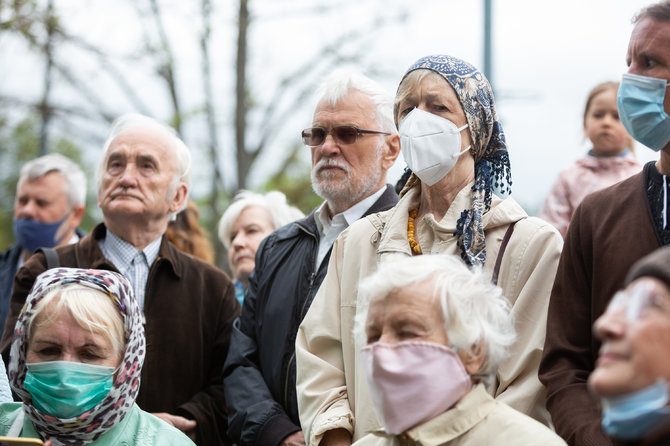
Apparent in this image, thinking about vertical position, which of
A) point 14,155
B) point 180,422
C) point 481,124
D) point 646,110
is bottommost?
point 14,155

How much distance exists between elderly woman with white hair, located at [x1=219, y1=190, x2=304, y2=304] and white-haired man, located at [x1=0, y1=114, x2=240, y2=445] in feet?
4.97

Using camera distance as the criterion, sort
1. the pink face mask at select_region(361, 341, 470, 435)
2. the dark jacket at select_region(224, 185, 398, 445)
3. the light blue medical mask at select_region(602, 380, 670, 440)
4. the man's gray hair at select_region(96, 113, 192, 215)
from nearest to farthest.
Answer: the light blue medical mask at select_region(602, 380, 670, 440), the pink face mask at select_region(361, 341, 470, 435), the dark jacket at select_region(224, 185, 398, 445), the man's gray hair at select_region(96, 113, 192, 215)

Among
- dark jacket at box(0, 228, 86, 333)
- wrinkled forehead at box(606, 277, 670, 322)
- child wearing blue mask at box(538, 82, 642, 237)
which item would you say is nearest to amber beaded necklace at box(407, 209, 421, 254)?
wrinkled forehead at box(606, 277, 670, 322)

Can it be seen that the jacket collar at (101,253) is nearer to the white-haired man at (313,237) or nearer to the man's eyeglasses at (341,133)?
the white-haired man at (313,237)

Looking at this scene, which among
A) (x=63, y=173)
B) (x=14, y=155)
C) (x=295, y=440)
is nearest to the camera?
(x=295, y=440)

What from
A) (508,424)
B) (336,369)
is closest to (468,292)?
(508,424)

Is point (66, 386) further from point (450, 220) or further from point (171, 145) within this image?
point (171, 145)

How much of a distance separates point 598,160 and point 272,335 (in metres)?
3.24

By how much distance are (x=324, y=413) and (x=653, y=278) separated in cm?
202

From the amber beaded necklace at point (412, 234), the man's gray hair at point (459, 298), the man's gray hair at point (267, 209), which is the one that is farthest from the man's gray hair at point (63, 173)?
the man's gray hair at point (459, 298)

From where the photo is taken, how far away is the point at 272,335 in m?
4.64

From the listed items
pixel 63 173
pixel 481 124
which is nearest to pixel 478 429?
pixel 481 124

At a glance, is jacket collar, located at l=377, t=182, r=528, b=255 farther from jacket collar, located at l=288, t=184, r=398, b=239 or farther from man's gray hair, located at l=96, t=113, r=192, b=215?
man's gray hair, located at l=96, t=113, r=192, b=215

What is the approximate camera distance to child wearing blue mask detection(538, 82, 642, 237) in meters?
6.53
